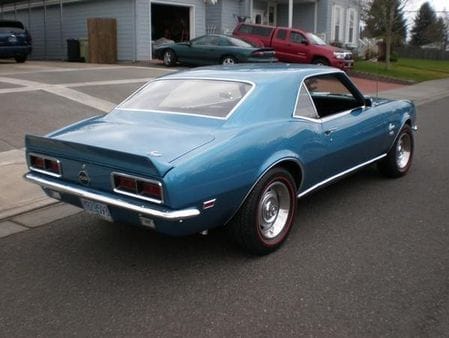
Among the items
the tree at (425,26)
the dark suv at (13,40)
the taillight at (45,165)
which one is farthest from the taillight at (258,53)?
the tree at (425,26)

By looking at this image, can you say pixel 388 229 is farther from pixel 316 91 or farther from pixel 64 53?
pixel 64 53

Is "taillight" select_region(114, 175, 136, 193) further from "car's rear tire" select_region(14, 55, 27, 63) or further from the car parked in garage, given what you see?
"car's rear tire" select_region(14, 55, 27, 63)

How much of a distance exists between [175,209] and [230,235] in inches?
29.5

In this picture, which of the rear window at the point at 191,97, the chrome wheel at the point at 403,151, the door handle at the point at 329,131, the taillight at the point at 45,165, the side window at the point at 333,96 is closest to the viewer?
the taillight at the point at 45,165

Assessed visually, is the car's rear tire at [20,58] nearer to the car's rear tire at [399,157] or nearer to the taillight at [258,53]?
the taillight at [258,53]

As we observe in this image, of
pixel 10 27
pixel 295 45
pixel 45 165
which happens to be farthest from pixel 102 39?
pixel 45 165

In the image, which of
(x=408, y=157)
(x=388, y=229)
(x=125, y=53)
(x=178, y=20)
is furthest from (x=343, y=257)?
(x=178, y=20)

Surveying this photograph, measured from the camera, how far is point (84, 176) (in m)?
3.96

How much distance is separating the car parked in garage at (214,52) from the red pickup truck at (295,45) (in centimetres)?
167

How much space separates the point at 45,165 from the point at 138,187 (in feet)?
3.50

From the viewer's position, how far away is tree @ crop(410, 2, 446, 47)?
228ft

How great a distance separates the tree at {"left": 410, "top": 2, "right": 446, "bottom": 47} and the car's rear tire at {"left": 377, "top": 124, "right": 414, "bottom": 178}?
68.7 meters

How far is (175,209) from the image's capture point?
11.6 ft

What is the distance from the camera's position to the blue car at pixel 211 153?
364 centimetres
